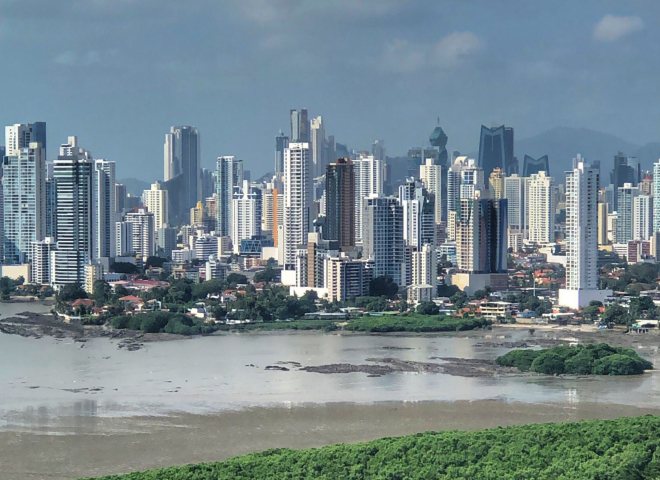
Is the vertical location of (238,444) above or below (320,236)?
below

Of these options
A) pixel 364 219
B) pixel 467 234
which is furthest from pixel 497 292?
pixel 364 219

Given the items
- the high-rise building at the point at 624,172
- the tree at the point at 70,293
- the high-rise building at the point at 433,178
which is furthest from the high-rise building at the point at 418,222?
the high-rise building at the point at 624,172

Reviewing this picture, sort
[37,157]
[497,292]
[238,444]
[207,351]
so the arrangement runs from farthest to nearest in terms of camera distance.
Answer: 1. [37,157]
2. [497,292]
3. [207,351]
4. [238,444]

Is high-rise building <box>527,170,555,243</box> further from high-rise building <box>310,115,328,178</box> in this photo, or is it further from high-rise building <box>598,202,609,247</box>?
high-rise building <box>310,115,328,178</box>

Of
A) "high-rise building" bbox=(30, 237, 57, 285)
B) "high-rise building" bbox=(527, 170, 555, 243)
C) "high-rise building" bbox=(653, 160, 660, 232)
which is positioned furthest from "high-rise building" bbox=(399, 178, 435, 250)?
"high-rise building" bbox=(527, 170, 555, 243)

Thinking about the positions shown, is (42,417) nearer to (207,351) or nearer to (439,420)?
(439,420)

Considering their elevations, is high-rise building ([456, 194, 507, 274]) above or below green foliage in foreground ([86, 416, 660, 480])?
above

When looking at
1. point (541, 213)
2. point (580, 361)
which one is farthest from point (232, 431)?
point (541, 213)
